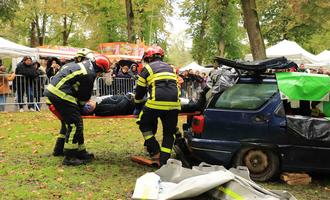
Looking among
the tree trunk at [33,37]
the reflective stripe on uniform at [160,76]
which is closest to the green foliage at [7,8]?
the reflective stripe on uniform at [160,76]

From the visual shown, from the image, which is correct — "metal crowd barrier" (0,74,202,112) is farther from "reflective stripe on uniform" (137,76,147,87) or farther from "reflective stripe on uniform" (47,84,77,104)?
"reflective stripe on uniform" (47,84,77,104)

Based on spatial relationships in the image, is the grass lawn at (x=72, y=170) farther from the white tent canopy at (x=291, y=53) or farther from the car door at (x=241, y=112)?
the white tent canopy at (x=291, y=53)

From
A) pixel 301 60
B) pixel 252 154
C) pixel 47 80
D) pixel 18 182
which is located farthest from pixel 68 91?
pixel 301 60

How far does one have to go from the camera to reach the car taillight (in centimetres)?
676

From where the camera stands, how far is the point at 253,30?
1397cm

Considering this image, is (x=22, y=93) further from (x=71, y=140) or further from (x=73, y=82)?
(x=73, y=82)

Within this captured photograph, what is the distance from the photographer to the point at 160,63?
6.84 m

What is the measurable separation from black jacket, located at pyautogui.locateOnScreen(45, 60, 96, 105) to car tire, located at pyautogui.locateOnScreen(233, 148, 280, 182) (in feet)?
8.49

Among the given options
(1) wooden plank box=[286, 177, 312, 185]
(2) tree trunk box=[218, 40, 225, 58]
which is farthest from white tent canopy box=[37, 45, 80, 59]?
(2) tree trunk box=[218, 40, 225, 58]

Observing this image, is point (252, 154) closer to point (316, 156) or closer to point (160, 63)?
point (316, 156)

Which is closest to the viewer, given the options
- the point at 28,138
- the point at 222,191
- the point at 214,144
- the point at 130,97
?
the point at 222,191

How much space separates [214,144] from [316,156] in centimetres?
148

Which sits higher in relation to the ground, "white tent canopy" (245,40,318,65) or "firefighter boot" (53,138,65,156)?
"white tent canopy" (245,40,318,65)

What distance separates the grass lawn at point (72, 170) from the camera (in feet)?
19.1
